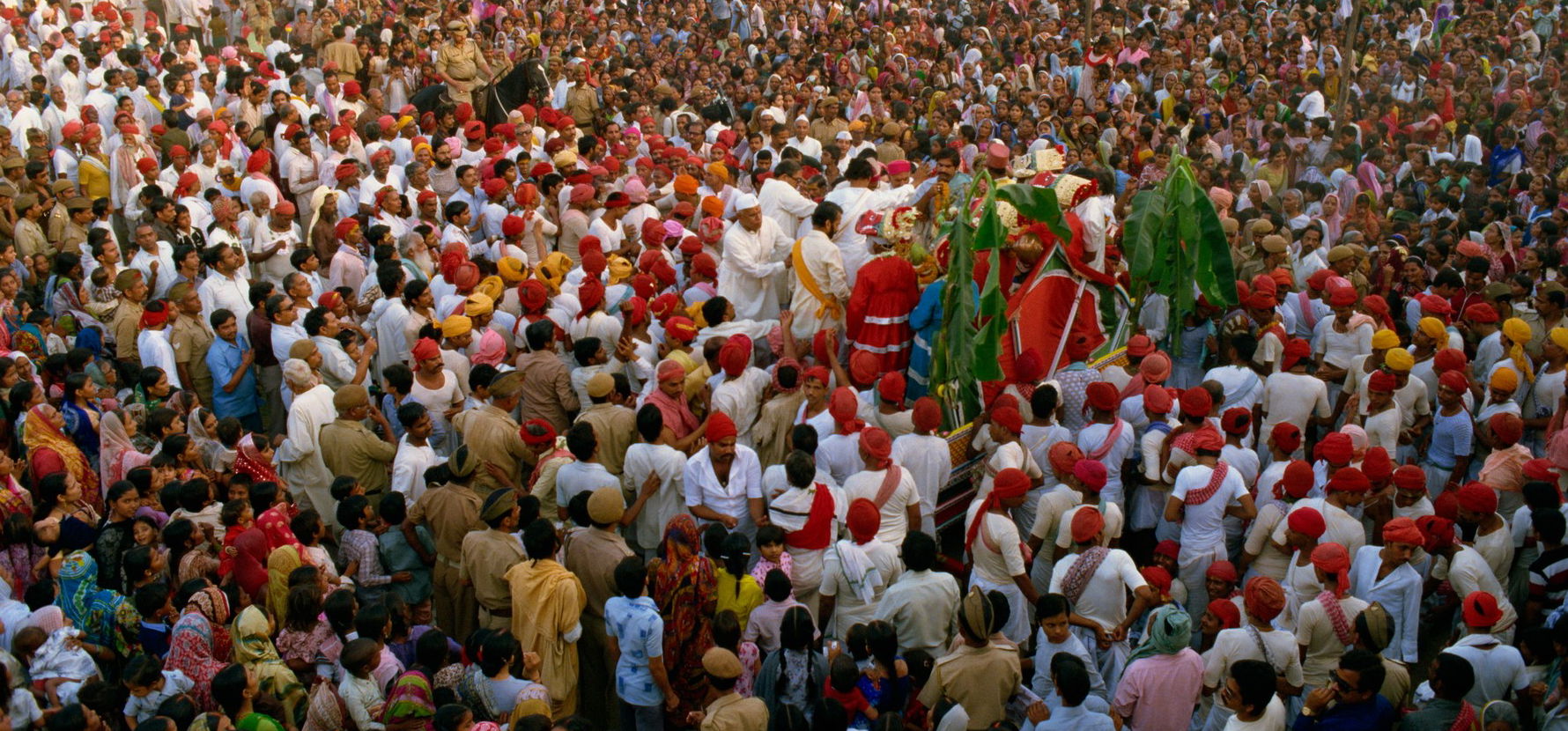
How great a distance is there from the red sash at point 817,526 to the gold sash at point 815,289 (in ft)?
8.43

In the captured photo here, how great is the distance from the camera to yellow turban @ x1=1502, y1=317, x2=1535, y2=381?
8.05 m

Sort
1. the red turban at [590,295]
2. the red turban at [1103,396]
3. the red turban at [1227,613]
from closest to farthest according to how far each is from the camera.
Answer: the red turban at [1227,613]
the red turban at [1103,396]
the red turban at [590,295]

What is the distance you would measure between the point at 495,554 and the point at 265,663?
110cm

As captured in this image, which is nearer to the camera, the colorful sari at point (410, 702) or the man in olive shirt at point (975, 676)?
the colorful sari at point (410, 702)

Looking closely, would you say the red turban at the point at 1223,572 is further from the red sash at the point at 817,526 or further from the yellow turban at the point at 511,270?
the yellow turban at the point at 511,270

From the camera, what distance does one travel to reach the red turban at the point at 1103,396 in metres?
7.09

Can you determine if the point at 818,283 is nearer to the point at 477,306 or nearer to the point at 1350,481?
the point at 477,306

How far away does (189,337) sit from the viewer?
28.7 ft

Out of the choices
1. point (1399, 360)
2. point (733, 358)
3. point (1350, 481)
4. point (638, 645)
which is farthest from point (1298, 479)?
point (638, 645)

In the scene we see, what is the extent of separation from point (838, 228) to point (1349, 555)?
4148mm

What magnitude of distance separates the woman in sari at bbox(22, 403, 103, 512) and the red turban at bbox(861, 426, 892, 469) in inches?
172

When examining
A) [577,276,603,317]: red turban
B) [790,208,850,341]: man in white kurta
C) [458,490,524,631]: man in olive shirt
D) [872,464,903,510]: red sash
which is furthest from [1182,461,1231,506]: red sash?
[577,276,603,317]: red turban

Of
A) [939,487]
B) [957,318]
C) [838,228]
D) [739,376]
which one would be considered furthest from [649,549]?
[838,228]

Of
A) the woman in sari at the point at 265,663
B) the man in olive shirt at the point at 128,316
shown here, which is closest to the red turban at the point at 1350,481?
the woman in sari at the point at 265,663
